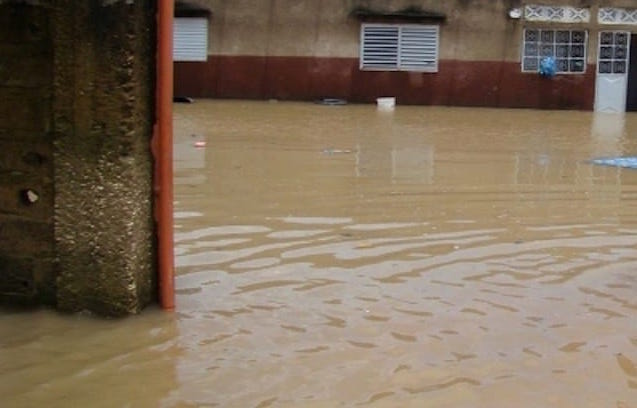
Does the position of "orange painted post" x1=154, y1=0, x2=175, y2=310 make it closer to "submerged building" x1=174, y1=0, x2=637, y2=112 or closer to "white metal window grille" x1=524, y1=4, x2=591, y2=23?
"submerged building" x1=174, y1=0, x2=637, y2=112

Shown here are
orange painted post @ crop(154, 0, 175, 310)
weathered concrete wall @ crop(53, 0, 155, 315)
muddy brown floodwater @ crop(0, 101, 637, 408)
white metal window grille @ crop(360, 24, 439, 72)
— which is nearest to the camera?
muddy brown floodwater @ crop(0, 101, 637, 408)

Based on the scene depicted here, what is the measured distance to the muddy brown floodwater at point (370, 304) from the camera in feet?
12.7

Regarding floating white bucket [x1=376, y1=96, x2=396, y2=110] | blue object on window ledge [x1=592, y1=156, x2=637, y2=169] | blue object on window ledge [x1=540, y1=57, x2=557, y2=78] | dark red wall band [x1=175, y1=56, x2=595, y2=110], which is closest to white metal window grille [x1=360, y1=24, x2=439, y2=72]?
dark red wall band [x1=175, y1=56, x2=595, y2=110]

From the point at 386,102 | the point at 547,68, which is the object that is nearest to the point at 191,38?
the point at 386,102

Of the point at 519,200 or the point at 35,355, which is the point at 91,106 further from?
the point at 519,200

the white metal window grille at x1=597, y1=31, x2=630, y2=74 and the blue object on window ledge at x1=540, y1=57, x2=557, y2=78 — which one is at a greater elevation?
the white metal window grille at x1=597, y1=31, x2=630, y2=74

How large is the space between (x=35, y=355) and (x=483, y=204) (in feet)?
15.4

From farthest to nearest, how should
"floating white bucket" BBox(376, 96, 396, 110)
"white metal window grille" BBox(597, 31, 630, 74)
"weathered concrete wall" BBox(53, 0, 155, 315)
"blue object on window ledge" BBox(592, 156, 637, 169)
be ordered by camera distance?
1. "white metal window grille" BBox(597, 31, 630, 74)
2. "floating white bucket" BBox(376, 96, 396, 110)
3. "blue object on window ledge" BBox(592, 156, 637, 169)
4. "weathered concrete wall" BBox(53, 0, 155, 315)

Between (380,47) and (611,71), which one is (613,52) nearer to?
(611,71)

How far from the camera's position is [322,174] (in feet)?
31.0

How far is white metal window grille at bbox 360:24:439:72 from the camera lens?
23328 millimetres

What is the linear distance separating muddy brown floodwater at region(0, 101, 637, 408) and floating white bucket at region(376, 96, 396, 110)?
12.4m

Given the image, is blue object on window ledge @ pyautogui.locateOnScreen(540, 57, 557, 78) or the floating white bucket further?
blue object on window ledge @ pyautogui.locateOnScreen(540, 57, 557, 78)

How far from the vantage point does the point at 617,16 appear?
23.3m
